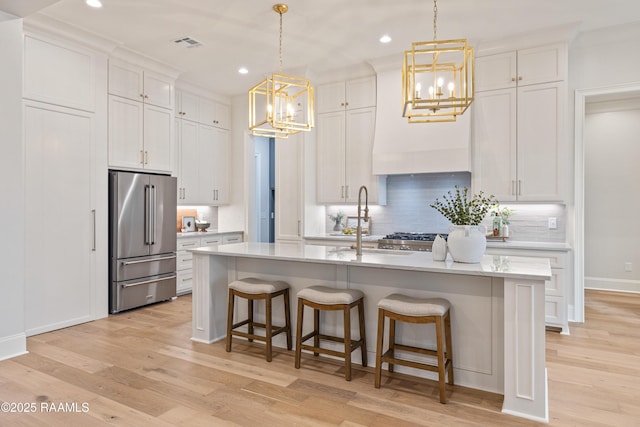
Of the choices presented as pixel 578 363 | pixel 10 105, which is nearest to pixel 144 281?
pixel 10 105

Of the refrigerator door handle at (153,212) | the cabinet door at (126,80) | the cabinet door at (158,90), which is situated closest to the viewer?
the cabinet door at (126,80)

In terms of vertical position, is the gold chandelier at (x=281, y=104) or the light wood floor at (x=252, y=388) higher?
the gold chandelier at (x=281, y=104)

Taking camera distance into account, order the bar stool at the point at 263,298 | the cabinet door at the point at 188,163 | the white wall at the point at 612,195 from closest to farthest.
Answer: the bar stool at the point at 263,298 < the white wall at the point at 612,195 < the cabinet door at the point at 188,163

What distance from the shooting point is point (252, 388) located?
2758 millimetres

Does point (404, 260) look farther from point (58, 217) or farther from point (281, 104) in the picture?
point (58, 217)

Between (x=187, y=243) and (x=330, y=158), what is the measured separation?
2.35m

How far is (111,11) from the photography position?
12.6 ft

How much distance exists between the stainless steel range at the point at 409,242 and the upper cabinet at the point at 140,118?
10.0 ft

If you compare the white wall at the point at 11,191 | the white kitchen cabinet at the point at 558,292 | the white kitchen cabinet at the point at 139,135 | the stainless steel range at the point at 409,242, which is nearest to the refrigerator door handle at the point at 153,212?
the white kitchen cabinet at the point at 139,135

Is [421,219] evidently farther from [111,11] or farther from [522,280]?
[111,11]

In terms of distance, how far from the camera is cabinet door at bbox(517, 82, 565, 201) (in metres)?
4.30

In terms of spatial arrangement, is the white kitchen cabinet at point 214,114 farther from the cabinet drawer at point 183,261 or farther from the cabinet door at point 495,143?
the cabinet door at point 495,143

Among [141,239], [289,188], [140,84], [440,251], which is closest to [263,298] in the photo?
[440,251]

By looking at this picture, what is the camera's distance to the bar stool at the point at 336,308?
2.88 m
